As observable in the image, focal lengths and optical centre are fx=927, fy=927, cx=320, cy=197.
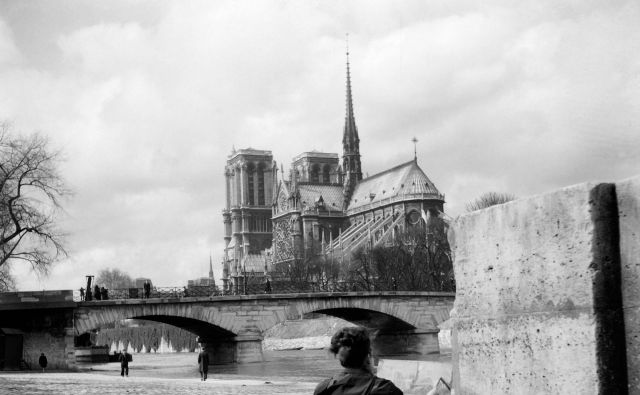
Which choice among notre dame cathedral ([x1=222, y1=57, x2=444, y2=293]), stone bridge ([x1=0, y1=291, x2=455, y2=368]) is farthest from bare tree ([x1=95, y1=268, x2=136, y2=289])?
stone bridge ([x1=0, y1=291, x2=455, y2=368])

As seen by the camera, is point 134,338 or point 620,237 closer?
point 620,237

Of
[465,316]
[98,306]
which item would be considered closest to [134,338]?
[98,306]

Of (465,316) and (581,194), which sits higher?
(581,194)

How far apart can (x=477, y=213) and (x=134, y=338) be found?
110204 mm

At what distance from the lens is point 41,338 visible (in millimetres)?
43719

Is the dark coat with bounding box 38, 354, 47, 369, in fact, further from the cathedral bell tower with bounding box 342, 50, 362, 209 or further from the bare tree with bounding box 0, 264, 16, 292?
the cathedral bell tower with bounding box 342, 50, 362, 209

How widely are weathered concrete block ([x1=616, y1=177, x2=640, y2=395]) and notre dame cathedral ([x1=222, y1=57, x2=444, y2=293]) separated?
10775cm

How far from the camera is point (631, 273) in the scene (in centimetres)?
407

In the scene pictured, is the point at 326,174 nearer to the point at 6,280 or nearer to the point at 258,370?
the point at 6,280

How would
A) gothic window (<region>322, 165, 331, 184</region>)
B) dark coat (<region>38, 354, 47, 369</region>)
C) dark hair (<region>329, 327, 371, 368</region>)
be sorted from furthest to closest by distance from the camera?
gothic window (<region>322, 165, 331, 184</region>), dark coat (<region>38, 354, 47, 369</region>), dark hair (<region>329, 327, 371, 368</region>)

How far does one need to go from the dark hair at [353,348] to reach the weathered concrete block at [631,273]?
1.18 m

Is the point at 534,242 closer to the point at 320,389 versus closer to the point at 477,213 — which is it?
the point at 477,213

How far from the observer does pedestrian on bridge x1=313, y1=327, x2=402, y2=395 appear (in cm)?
371

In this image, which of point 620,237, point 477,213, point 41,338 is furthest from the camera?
point 41,338
